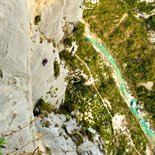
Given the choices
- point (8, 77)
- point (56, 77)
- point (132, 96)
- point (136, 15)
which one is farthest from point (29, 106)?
point (136, 15)

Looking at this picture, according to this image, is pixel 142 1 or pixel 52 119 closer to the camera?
pixel 52 119

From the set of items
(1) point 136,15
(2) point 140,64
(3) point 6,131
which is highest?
(1) point 136,15

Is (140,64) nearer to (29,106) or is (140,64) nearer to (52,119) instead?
(52,119)

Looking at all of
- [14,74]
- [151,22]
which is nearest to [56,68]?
[14,74]

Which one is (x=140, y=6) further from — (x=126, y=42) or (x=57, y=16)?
(x=57, y=16)

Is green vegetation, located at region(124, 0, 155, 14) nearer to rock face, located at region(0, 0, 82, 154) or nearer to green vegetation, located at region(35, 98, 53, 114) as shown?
rock face, located at region(0, 0, 82, 154)

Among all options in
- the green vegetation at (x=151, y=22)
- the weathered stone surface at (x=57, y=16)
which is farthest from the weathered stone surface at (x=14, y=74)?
the green vegetation at (x=151, y=22)
